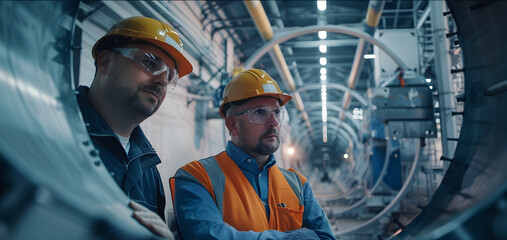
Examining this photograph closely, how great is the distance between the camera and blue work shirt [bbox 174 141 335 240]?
4.74 ft

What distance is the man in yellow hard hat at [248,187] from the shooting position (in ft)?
4.95

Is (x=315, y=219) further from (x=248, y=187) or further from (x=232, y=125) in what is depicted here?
(x=232, y=125)

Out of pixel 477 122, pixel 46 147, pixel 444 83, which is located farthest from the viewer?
pixel 444 83


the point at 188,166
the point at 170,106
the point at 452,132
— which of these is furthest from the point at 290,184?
the point at 170,106

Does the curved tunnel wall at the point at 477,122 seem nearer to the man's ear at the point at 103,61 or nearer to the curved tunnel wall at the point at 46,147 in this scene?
the curved tunnel wall at the point at 46,147

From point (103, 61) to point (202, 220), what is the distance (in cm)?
90

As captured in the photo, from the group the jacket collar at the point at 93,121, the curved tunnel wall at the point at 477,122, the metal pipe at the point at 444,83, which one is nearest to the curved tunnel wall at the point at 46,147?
the jacket collar at the point at 93,121

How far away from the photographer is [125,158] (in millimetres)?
1621

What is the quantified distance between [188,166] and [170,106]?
2655 mm

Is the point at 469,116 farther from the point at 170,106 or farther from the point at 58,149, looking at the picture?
the point at 170,106

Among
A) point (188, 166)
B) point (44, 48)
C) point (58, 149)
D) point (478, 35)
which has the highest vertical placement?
point (478, 35)

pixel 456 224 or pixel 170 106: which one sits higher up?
pixel 170 106

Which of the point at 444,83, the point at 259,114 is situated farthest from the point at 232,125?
the point at 444,83

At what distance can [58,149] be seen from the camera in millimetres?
801
